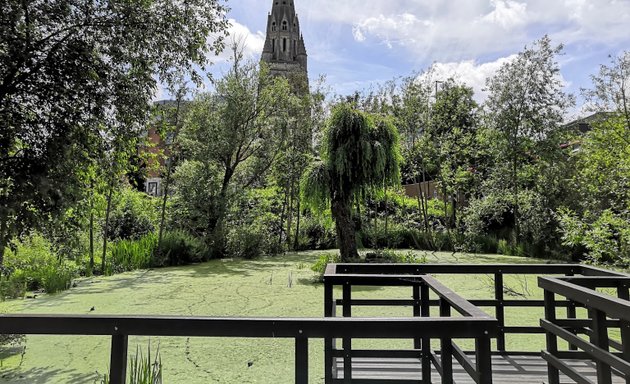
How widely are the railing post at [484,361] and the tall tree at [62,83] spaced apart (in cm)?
279

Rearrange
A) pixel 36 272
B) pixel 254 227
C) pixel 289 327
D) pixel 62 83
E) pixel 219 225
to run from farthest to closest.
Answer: pixel 254 227 < pixel 219 225 < pixel 36 272 < pixel 62 83 < pixel 289 327

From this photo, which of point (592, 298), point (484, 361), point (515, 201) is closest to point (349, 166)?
point (592, 298)

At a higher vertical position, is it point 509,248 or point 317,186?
point 317,186

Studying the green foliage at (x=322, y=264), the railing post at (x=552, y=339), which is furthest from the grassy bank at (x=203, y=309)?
the railing post at (x=552, y=339)

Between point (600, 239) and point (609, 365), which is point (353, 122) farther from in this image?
point (609, 365)

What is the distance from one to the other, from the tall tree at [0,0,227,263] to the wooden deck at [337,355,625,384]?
7.85ft

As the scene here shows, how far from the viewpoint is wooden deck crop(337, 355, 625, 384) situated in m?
2.23

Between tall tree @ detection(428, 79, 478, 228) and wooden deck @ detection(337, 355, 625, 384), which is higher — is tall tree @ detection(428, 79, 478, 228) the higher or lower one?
the higher one

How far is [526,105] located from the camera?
12.4 m

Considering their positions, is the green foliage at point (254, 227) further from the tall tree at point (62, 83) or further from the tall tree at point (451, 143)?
the tall tree at point (62, 83)

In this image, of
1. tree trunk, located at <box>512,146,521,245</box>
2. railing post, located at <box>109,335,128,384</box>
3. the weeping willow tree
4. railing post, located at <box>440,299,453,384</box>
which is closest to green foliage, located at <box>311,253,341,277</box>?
the weeping willow tree

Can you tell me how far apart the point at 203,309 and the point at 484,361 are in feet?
13.9

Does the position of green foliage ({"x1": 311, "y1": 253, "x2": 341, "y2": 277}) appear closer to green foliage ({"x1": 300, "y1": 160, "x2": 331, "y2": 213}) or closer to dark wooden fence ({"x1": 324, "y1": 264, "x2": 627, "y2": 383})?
green foliage ({"x1": 300, "y1": 160, "x2": 331, "y2": 213})

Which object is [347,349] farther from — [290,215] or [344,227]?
[290,215]
